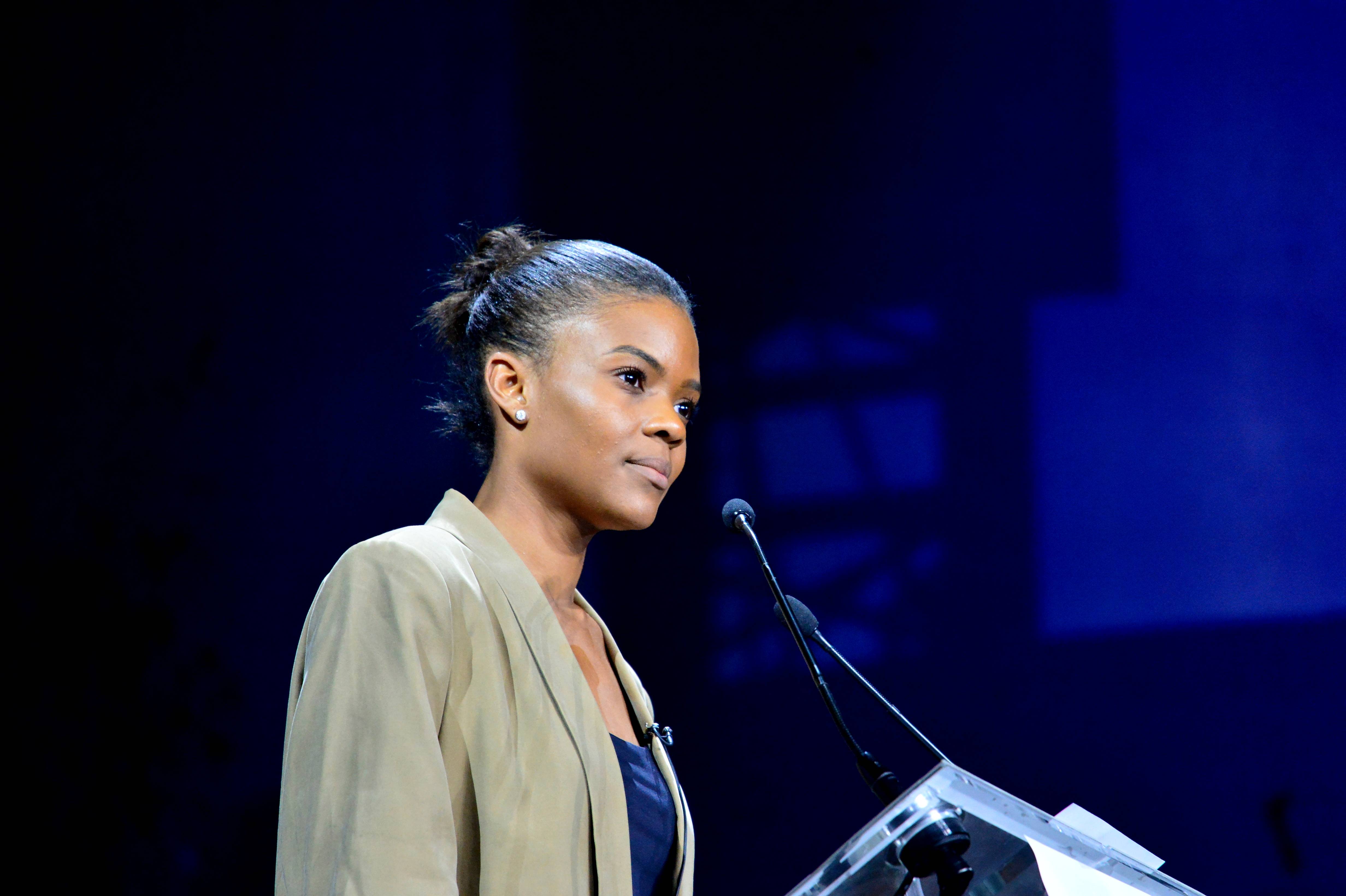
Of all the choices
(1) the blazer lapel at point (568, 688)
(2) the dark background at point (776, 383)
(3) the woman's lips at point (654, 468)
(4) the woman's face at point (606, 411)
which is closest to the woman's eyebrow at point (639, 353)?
(4) the woman's face at point (606, 411)

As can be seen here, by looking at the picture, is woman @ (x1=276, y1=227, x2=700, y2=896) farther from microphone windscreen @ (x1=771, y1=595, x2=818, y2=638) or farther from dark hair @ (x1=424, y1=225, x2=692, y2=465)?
microphone windscreen @ (x1=771, y1=595, x2=818, y2=638)

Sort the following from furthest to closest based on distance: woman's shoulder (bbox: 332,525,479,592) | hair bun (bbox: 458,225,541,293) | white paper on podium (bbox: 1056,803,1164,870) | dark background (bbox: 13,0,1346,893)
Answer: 1. dark background (bbox: 13,0,1346,893)
2. hair bun (bbox: 458,225,541,293)
3. woman's shoulder (bbox: 332,525,479,592)
4. white paper on podium (bbox: 1056,803,1164,870)

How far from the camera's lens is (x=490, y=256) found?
1634 millimetres

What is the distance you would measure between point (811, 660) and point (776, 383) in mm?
1009

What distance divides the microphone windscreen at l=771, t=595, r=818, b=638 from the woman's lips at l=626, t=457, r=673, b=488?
208 mm

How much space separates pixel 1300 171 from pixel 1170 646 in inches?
35.9

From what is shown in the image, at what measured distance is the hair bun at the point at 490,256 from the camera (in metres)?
1.61

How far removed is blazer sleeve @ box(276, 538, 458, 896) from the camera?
104cm

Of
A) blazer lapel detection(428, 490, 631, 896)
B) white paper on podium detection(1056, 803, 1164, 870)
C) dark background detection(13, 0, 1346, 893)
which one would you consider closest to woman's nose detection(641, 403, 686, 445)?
blazer lapel detection(428, 490, 631, 896)

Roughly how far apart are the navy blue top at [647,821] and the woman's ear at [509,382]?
43 centimetres

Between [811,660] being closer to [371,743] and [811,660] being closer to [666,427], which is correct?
[666,427]

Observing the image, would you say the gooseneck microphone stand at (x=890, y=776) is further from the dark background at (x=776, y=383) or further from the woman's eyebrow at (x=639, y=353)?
the dark background at (x=776, y=383)

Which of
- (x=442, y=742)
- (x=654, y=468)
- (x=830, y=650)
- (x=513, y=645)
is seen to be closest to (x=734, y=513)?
(x=654, y=468)

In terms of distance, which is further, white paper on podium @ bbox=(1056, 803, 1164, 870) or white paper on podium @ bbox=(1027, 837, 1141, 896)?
white paper on podium @ bbox=(1056, 803, 1164, 870)
